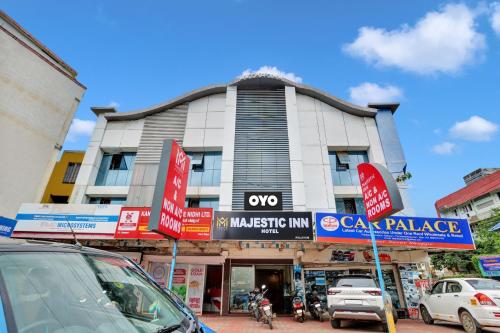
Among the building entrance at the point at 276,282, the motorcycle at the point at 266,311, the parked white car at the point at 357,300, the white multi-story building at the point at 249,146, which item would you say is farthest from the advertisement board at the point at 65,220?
the parked white car at the point at 357,300

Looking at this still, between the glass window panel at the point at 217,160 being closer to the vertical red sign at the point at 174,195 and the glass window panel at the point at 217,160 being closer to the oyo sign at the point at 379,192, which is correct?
the vertical red sign at the point at 174,195

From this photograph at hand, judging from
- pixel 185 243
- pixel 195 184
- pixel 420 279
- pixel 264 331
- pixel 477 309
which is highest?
pixel 195 184

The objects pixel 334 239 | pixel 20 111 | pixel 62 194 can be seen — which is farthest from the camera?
pixel 62 194

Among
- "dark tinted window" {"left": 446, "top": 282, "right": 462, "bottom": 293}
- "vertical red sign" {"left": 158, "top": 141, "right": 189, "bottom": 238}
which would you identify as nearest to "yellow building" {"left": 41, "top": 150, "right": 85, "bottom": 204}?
"vertical red sign" {"left": 158, "top": 141, "right": 189, "bottom": 238}

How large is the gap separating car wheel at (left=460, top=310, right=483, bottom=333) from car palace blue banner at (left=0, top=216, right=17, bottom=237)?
16.6 metres

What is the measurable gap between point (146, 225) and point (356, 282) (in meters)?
8.23

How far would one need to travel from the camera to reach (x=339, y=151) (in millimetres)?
16453

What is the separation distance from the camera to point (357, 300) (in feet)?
24.2

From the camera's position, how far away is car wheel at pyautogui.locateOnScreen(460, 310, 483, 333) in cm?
682

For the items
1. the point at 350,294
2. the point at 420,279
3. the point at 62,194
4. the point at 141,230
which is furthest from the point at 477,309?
the point at 62,194

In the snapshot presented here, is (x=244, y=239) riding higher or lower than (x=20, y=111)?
lower

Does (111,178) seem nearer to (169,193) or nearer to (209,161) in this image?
(209,161)

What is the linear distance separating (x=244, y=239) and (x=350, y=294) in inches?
172

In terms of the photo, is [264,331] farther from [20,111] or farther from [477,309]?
[20,111]
